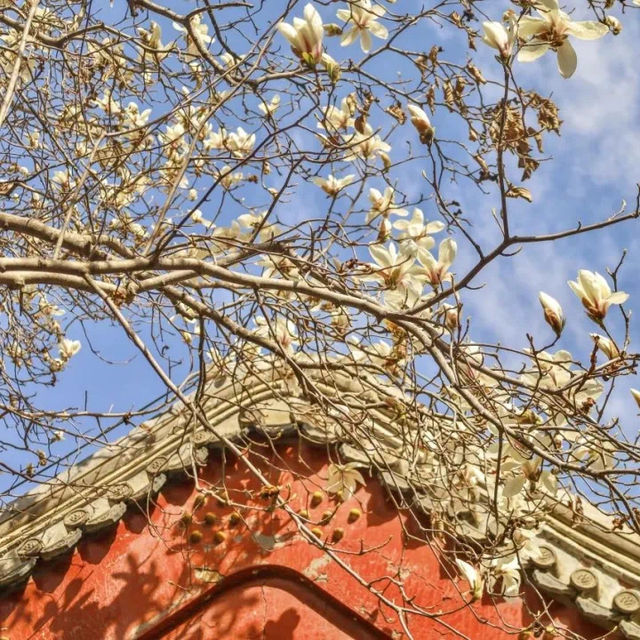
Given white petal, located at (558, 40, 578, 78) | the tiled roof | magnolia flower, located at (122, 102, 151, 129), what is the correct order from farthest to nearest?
magnolia flower, located at (122, 102, 151, 129)
the tiled roof
white petal, located at (558, 40, 578, 78)

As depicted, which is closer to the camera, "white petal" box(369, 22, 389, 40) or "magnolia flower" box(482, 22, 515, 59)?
"magnolia flower" box(482, 22, 515, 59)

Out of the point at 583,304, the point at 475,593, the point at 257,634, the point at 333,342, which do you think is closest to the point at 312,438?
the point at 333,342

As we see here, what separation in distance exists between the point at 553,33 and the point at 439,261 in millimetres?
806

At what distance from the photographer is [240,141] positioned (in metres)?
4.55

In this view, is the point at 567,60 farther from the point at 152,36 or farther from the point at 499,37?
the point at 152,36

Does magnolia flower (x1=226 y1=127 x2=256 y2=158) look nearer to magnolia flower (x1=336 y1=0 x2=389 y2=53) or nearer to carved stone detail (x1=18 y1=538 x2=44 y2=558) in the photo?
magnolia flower (x1=336 y1=0 x2=389 y2=53)

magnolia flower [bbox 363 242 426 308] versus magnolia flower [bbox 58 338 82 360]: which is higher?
magnolia flower [bbox 58 338 82 360]

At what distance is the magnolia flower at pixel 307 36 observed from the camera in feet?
9.59

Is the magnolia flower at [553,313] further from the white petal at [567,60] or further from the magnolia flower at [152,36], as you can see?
the magnolia flower at [152,36]

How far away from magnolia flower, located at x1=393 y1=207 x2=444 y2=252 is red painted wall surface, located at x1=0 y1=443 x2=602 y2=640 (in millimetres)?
1053

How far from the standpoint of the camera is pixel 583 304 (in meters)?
2.73

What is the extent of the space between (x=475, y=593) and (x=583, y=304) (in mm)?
1041

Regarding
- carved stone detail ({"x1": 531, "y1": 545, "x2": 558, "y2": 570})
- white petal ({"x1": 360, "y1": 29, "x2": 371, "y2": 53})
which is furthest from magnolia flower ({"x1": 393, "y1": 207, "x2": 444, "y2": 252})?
carved stone detail ({"x1": 531, "y1": 545, "x2": 558, "y2": 570})

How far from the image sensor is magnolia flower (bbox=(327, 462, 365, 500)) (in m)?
3.80
